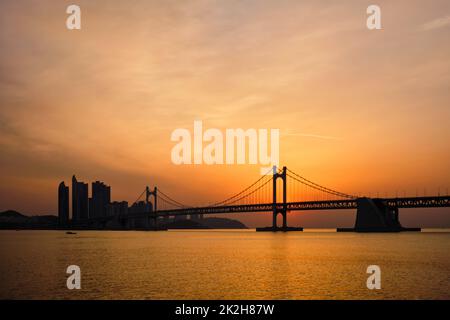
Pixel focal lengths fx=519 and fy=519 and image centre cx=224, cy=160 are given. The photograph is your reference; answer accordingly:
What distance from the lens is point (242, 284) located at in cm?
3109

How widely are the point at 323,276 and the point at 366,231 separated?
93881 mm

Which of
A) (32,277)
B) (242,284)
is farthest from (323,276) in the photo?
(32,277)

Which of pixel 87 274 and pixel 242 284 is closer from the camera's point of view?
pixel 242 284
